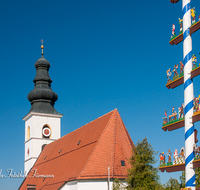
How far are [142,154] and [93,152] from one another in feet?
20.7

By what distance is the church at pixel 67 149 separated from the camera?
1084 inches

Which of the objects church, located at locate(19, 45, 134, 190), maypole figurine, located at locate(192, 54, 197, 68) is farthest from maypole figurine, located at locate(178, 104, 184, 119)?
church, located at locate(19, 45, 134, 190)

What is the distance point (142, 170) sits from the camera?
22859 millimetres

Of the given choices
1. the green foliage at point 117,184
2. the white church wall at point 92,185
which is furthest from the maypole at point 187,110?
the white church wall at point 92,185

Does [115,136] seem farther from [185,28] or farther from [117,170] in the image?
[185,28]

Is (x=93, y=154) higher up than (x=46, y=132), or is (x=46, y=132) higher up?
(x=46, y=132)

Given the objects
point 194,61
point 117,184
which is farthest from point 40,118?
point 194,61

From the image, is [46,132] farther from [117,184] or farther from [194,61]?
[194,61]

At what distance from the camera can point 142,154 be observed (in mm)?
23141

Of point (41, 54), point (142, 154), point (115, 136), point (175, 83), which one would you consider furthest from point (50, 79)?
point (175, 83)

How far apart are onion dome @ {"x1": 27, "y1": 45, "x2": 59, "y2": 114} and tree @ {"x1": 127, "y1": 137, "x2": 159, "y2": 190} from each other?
2489 centimetres

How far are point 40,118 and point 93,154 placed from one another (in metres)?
19.2

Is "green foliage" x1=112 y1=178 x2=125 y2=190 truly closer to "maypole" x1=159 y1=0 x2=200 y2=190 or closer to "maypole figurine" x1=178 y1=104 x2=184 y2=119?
"maypole" x1=159 y1=0 x2=200 y2=190

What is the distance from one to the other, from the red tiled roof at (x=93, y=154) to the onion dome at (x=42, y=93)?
10136mm
